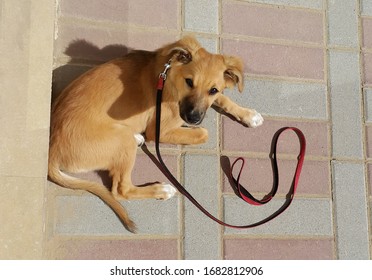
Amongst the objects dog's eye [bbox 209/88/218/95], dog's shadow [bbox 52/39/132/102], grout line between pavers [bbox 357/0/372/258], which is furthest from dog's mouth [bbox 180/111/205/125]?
grout line between pavers [bbox 357/0/372/258]

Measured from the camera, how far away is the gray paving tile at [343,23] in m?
4.28

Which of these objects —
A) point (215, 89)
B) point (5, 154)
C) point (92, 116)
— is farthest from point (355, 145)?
point (5, 154)

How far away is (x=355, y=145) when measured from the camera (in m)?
4.06

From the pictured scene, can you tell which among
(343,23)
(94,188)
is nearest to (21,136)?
(94,188)

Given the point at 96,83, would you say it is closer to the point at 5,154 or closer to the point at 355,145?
the point at 5,154

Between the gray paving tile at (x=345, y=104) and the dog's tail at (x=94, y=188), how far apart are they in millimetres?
2114

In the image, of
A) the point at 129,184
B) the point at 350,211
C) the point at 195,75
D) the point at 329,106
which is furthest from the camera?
the point at 329,106

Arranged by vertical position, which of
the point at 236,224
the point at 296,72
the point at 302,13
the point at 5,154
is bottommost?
the point at 236,224

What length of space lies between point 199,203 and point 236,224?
40cm

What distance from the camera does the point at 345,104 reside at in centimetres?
412

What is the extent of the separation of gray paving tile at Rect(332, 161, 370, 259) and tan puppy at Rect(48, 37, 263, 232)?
1564 mm

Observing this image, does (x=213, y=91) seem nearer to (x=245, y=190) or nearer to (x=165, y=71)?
(x=165, y=71)

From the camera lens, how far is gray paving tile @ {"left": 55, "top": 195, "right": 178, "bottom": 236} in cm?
347

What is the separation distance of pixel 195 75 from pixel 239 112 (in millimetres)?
865
